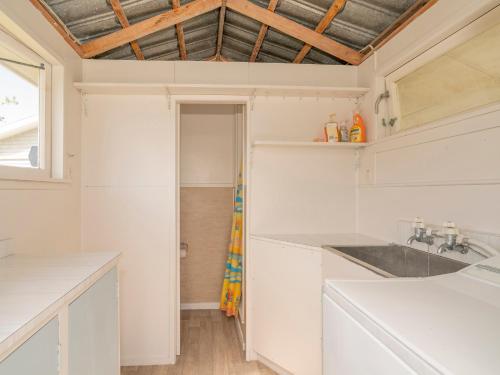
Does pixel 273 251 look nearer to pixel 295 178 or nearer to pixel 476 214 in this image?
pixel 295 178

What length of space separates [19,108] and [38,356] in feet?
4.81

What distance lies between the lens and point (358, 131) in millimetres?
2457

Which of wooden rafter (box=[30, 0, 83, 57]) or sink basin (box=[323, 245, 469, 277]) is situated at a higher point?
wooden rafter (box=[30, 0, 83, 57])

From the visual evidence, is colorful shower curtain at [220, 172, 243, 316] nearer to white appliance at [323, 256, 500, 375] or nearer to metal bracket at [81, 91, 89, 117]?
metal bracket at [81, 91, 89, 117]

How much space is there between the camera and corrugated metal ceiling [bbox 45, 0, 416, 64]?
206 cm

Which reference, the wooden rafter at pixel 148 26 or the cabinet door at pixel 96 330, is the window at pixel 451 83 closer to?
the wooden rafter at pixel 148 26

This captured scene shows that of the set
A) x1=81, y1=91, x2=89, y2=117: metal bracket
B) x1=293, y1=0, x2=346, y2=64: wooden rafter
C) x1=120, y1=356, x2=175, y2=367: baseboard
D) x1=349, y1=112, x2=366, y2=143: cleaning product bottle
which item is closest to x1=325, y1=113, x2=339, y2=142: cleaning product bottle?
x1=349, y1=112, x2=366, y2=143: cleaning product bottle

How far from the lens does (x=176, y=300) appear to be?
8.45 feet

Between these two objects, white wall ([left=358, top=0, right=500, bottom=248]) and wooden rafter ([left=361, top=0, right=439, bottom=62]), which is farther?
wooden rafter ([left=361, top=0, right=439, bottom=62])

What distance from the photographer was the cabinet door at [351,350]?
750mm

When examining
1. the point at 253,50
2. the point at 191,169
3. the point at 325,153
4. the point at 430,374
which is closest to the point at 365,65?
the point at 325,153

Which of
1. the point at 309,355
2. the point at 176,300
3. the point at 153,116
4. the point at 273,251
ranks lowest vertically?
the point at 309,355

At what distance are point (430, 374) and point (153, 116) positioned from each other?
2426 millimetres

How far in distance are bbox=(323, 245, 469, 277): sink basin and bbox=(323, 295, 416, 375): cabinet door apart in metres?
0.43
